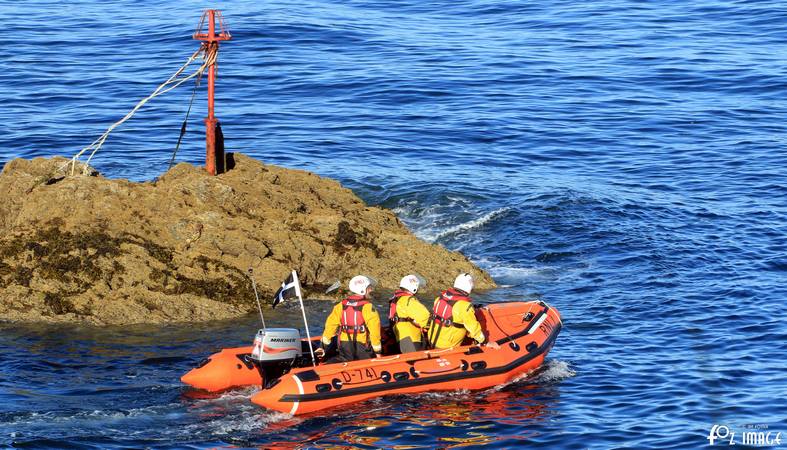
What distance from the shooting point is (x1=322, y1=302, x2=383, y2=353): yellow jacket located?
16031 millimetres

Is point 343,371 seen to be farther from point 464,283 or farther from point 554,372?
point 554,372

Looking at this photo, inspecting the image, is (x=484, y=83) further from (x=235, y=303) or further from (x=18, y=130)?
Answer: (x=235, y=303)

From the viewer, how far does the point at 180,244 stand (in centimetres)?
1945

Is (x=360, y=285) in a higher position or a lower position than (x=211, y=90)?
lower

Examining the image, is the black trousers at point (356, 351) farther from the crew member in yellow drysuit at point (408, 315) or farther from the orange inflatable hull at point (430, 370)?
the crew member in yellow drysuit at point (408, 315)

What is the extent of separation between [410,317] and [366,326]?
713mm

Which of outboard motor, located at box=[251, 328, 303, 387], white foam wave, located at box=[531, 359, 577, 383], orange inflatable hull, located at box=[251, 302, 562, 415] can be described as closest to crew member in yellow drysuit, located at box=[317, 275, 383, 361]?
orange inflatable hull, located at box=[251, 302, 562, 415]

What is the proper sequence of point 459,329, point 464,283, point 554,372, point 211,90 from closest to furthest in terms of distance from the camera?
point 464,283 → point 459,329 → point 554,372 → point 211,90

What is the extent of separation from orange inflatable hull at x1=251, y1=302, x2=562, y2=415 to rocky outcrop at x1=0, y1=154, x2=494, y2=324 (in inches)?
130

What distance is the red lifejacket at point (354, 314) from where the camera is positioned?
1600 centimetres

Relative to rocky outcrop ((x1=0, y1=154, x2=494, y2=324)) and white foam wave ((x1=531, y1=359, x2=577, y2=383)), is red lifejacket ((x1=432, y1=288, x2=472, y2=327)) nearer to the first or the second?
white foam wave ((x1=531, y1=359, x2=577, y2=383))

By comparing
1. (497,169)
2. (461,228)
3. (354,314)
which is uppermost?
(354,314)

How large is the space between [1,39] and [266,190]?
2492cm

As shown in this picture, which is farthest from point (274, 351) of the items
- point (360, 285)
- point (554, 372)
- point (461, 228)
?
point (461, 228)
